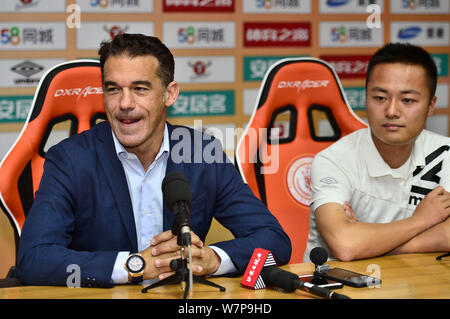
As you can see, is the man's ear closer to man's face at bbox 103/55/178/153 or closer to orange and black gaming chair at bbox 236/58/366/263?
man's face at bbox 103/55/178/153

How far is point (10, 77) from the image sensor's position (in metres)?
2.60

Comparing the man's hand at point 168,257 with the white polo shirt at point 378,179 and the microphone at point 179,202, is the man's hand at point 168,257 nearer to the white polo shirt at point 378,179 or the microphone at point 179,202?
the microphone at point 179,202

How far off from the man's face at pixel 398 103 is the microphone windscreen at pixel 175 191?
96cm

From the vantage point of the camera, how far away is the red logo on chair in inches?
81.7

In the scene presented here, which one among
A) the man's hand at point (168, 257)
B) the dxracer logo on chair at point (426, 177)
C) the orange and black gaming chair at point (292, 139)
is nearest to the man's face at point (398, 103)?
the dxracer logo on chair at point (426, 177)

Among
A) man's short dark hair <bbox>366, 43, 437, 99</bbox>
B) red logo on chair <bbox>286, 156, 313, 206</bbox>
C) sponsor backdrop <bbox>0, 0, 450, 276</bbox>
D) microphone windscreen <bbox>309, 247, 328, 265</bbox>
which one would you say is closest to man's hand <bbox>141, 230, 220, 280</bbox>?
microphone windscreen <bbox>309, 247, 328, 265</bbox>

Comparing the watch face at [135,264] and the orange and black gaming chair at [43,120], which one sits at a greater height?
the orange and black gaming chair at [43,120]

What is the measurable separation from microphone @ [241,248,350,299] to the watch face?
248mm

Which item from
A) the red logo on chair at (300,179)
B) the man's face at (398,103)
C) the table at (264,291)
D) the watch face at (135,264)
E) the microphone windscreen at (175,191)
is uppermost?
the man's face at (398,103)

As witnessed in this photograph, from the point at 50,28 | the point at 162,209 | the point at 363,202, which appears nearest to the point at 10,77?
the point at 50,28

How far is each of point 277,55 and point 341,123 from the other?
0.87m

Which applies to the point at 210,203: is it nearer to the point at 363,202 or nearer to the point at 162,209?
the point at 162,209

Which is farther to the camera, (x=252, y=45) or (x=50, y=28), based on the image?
(x=252, y=45)

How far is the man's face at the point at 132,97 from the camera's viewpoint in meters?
1.51
